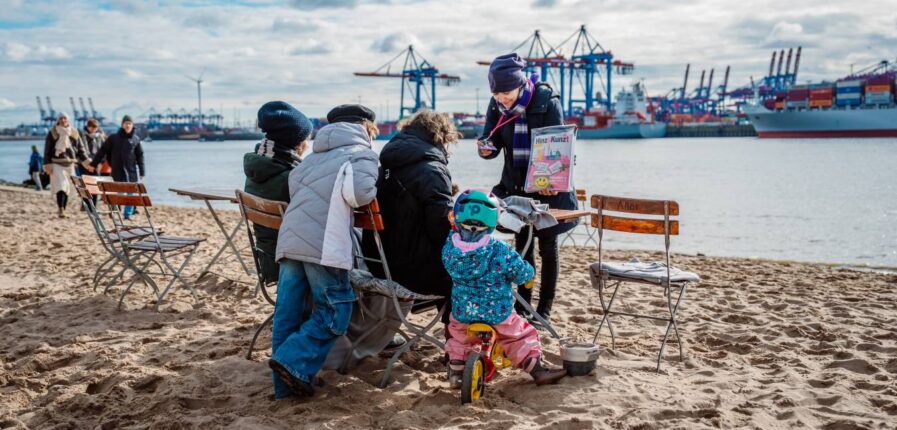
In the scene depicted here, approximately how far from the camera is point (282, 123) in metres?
3.84

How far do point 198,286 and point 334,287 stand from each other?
2.92 meters

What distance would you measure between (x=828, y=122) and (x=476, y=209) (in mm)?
86581

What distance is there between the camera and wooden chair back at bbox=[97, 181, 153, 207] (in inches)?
203

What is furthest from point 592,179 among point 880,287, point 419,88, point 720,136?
point 720,136

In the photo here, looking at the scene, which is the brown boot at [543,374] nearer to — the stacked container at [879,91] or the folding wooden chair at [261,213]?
the folding wooden chair at [261,213]

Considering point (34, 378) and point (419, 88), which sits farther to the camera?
point (419, 88)

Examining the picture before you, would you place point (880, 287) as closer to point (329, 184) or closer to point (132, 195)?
point (329, 184)

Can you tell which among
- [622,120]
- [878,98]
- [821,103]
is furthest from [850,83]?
[622,120]

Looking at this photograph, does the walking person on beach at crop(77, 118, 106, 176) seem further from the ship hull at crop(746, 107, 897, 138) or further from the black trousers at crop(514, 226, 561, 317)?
the ship hull at crop(746, 107, 897, 138)

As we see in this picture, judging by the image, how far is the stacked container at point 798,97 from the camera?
263 feet

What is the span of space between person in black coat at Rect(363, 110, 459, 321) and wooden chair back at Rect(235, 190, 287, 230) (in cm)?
46

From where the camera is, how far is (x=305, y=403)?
134 inches

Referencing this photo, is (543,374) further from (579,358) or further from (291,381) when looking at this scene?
(291,381)

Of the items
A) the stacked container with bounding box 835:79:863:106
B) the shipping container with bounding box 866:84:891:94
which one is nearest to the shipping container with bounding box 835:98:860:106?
the stacked container with bounding box 835:79:863:106
